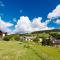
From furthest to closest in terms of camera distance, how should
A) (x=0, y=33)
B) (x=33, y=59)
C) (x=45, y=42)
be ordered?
(x=0, y=33), (x=45, y=42), (x=33, y=59)

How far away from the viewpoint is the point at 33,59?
1111 inches

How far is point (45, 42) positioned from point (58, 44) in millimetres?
8208

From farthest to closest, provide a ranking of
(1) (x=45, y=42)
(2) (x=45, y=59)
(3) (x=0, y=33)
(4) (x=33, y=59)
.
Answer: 1. (3) (x=0, y=33)
2. (1) (x=45, y=42)
3. (4) (x=33, y=59)
4. (2) (x=45, y=59)

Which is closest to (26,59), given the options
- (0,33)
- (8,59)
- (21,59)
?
(21,59)

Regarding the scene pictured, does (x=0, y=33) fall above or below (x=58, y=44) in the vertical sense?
above

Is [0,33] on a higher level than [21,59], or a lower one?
higher

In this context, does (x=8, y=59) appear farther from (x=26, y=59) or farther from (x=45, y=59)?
(x=45, y=59)

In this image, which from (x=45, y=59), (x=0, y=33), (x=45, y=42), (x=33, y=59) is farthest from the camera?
(x=0, y=33)

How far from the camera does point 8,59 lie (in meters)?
28.1

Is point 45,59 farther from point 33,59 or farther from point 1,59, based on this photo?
point 1,59

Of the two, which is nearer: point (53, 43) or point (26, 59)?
point (26, 59)

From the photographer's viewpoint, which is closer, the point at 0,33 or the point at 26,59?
the point at 26,59

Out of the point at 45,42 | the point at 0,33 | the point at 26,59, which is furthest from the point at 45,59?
the point at 0,33

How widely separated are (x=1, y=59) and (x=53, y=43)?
237 feet
